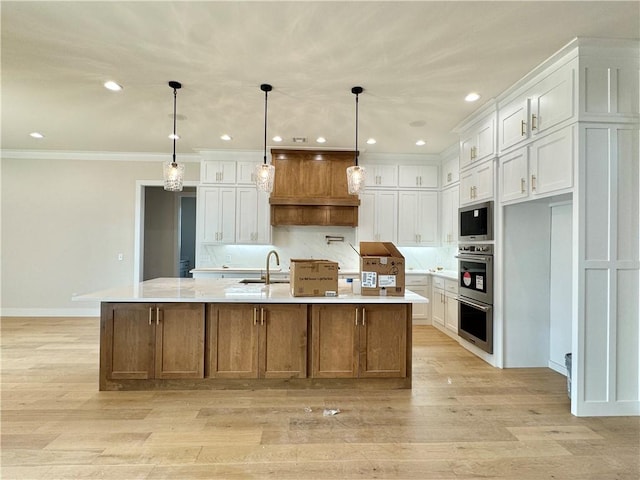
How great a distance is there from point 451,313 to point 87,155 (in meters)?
6.52

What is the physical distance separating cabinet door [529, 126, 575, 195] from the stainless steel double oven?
3.06 ft

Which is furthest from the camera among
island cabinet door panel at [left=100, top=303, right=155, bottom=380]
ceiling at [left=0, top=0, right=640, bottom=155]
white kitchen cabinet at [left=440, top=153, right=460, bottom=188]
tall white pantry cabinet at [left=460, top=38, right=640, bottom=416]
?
white kitchen cabinet at [left=440, top=153, right=460, bottom=188]

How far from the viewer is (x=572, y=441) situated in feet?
7.16

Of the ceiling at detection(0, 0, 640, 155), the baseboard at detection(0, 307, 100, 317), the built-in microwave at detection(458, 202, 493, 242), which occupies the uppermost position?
the ceiling at detection(0, 0, 640, 155)

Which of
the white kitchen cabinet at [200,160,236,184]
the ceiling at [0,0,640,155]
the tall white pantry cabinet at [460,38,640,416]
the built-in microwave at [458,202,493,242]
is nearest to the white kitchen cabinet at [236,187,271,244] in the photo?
the white kitchen cabinet at [200,160,236,184]

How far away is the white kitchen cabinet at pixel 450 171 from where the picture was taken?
16.6 feet

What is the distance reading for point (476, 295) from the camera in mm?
3828

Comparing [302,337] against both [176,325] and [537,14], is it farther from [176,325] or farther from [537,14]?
[537,14]

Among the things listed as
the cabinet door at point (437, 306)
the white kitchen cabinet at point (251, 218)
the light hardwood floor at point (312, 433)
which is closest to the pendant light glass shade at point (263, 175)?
the light hardwood floor at point (312, 433)

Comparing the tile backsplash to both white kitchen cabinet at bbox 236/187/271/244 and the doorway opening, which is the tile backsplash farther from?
the doorway opening

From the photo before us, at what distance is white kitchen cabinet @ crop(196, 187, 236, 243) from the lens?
214 inches

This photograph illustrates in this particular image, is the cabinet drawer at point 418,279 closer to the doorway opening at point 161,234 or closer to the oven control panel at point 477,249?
the oven control panel at point 477,249

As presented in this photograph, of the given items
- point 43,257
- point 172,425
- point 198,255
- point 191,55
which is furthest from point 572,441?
point 43,257

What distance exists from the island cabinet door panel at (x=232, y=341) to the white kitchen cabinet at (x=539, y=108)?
299cm
